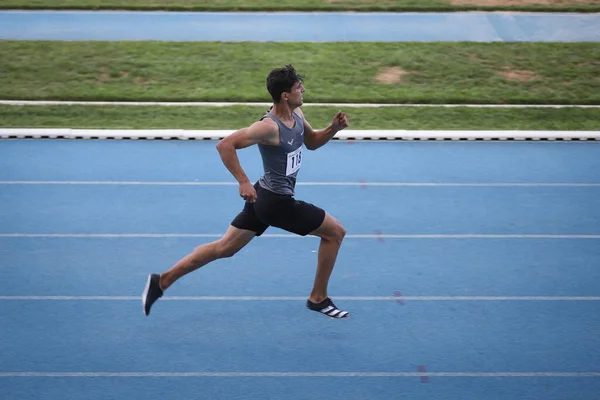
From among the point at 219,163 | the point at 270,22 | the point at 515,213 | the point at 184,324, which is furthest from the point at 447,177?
the point at 270,22

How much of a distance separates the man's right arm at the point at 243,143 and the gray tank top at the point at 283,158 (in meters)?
0.08

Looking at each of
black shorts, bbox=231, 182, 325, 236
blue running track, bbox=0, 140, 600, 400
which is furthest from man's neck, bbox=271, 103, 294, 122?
blue running track, bbox=0, 140, 600, 400

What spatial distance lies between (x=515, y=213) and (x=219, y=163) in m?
2.94

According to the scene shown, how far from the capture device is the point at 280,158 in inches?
209

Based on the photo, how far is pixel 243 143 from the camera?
16.8ft

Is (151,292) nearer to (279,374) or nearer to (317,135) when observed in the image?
(279,374)

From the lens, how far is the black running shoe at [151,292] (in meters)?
5.57

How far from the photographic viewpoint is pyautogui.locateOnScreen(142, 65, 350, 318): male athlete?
16.9ft

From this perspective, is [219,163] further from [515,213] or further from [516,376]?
[516,376]

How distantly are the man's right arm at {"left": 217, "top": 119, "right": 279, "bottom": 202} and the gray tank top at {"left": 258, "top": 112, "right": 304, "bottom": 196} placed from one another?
82mm

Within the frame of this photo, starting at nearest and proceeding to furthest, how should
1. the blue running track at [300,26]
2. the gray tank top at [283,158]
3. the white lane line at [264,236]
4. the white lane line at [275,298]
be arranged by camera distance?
the gray tank top at [283,158]
the white lane line at [275,298]
the white lane line at [264,236]
the blue running track at [300,26]

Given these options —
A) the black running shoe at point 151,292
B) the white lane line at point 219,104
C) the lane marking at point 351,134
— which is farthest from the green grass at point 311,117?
the black running shoe at point 151,292

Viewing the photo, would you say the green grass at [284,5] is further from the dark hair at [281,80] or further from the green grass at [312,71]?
the dark hair at [281,80]

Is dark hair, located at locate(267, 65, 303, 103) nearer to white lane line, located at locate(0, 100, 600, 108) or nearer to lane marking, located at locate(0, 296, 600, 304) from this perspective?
lane marking, located at locate(0, 296, 600, 304)
